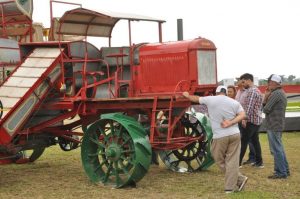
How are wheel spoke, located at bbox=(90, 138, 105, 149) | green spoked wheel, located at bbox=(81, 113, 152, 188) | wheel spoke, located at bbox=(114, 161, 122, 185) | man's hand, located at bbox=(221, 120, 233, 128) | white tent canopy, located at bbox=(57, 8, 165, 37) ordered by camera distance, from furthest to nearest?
1. white tent canopy, located at bbox=(57, 8, 165, 37)
2. wheel spoke, located at bbox=(90, 138, 105, 149)
3. wheel spoke, located at bbox=(114, 161, 122, 185)
4. green spoked wheel, located at bbox=(81, 113, 152, 188)
5. man's hand, located at bbox=(221, 120, 233, 128)

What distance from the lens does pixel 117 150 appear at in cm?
773

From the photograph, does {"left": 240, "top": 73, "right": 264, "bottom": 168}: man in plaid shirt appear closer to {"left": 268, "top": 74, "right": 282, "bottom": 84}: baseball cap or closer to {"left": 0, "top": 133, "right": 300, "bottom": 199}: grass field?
{"left": 0, "top": 133, "right": 300, "bottom": 199}: grass field

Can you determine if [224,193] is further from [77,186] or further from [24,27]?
[24,27]

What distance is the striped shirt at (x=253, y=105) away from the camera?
30.0ft

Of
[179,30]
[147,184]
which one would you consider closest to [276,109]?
[179,30]

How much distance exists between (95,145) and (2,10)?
3061mm

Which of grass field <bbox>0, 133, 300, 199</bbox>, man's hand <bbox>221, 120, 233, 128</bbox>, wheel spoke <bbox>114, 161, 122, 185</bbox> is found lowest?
grass field <bbox>0, 133, 300, 199</bbox>

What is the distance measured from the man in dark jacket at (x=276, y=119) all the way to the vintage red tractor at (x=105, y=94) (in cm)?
89

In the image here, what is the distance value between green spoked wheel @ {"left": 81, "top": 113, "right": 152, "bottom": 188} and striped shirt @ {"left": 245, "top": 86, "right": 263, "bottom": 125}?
2365 mm

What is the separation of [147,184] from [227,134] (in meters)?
1.61

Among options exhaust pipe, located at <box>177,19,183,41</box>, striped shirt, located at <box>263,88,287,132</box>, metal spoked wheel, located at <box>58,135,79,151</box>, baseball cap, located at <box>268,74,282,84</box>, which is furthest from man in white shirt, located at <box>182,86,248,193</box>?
metal spoked wheel, located at <box>58,135,79,151</box>

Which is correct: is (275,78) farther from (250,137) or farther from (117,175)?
(117,175)

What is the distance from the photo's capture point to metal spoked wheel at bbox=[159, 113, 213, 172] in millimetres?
9133

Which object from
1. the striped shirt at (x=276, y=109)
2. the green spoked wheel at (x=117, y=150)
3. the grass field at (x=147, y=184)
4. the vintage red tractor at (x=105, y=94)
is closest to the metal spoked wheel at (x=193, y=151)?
the vintage red tractor at (x=105, y=94)
